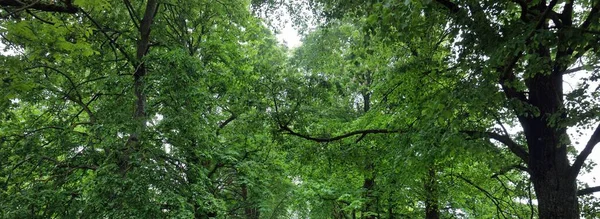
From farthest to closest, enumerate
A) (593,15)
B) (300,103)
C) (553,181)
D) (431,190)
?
1. (431,190)
2. (300,103)
3. (553,181)
4. (593,15)

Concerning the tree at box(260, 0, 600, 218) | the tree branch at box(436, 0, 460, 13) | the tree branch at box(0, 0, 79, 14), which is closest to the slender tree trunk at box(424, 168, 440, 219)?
the tree at box(260, 0, 600, 218)

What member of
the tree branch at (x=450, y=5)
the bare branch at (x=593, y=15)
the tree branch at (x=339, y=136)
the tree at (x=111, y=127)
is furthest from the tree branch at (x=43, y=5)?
the bare branch at (x=593, y=15)

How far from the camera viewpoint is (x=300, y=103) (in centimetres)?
649

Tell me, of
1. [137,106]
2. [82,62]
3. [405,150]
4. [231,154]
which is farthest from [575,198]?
[82,62]

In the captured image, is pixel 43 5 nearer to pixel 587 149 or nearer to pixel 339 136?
pixel 339 136

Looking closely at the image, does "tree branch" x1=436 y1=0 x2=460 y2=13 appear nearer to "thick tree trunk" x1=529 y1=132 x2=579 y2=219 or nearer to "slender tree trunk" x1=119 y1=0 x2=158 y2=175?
"thick tree trunk" x1=529 y1=132 x2=579 y2=219

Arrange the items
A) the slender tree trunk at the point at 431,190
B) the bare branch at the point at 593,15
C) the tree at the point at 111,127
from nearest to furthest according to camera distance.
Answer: the bare branch at the point at 593,15, the tree at the point at 111,127, the slender tree trunk at the point at 431,190

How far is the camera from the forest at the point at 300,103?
357cm

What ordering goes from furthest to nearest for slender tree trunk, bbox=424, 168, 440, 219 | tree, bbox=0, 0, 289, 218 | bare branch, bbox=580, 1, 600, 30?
slender tree trunk, bbox=424, 168, 440, 219, tree, bbox=0, 0, 289, 218, bare branch, bbox=580, 1, 600, 30

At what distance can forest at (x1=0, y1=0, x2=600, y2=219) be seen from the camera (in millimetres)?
3574

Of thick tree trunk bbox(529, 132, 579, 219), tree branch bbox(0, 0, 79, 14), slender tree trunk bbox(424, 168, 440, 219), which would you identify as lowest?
thick tree trunk bbox(529, 132, 579, 219)

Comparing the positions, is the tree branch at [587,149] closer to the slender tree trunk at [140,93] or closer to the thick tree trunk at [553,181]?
the thick tree trunk at [553,181]

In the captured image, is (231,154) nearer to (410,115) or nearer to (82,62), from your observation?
(82,62)

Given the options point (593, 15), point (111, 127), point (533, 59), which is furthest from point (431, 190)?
point (111, 127)
